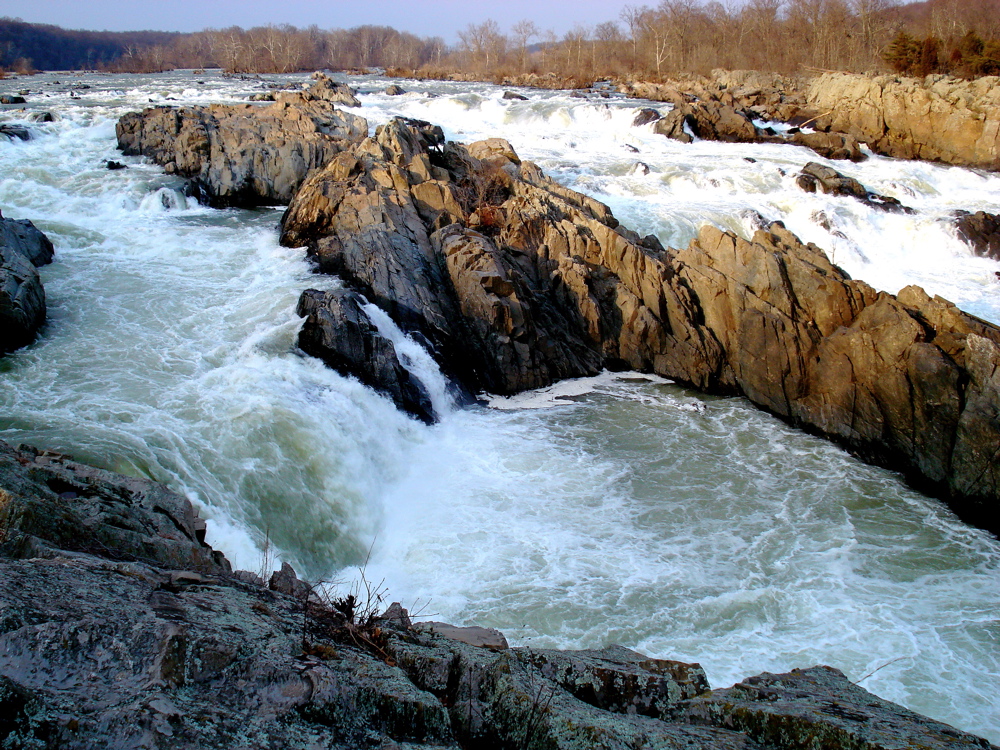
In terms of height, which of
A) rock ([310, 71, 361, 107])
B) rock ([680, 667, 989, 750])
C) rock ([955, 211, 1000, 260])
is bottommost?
rock ([680, 667, 989, 750])

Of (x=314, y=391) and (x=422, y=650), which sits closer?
(x=422, y=650)

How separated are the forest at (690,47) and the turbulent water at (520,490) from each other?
33.4 metres

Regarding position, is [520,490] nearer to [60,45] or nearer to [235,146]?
[235,146]

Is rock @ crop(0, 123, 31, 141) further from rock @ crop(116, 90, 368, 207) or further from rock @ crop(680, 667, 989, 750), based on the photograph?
rock @ crop(680, 667, 989, 750)

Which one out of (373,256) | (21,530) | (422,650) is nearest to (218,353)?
(373,256)

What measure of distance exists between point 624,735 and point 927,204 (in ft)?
87.7

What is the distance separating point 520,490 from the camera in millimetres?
10062

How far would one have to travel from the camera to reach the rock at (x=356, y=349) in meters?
11.2

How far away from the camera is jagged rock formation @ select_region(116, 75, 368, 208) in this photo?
20.5 m

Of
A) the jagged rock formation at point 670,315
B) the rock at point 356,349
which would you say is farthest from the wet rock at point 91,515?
the jagged rock formation at point 670,315

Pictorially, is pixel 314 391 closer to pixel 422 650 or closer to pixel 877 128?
pixel 422 650

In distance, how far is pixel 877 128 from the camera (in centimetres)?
3095

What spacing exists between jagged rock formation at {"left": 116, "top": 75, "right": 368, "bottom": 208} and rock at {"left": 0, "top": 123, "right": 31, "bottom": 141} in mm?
2675

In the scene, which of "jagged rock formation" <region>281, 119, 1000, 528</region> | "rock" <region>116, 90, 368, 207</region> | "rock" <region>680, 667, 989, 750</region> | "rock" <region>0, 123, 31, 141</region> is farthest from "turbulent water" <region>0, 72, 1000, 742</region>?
"rock" <region>0, 123, 31, 141</region>
